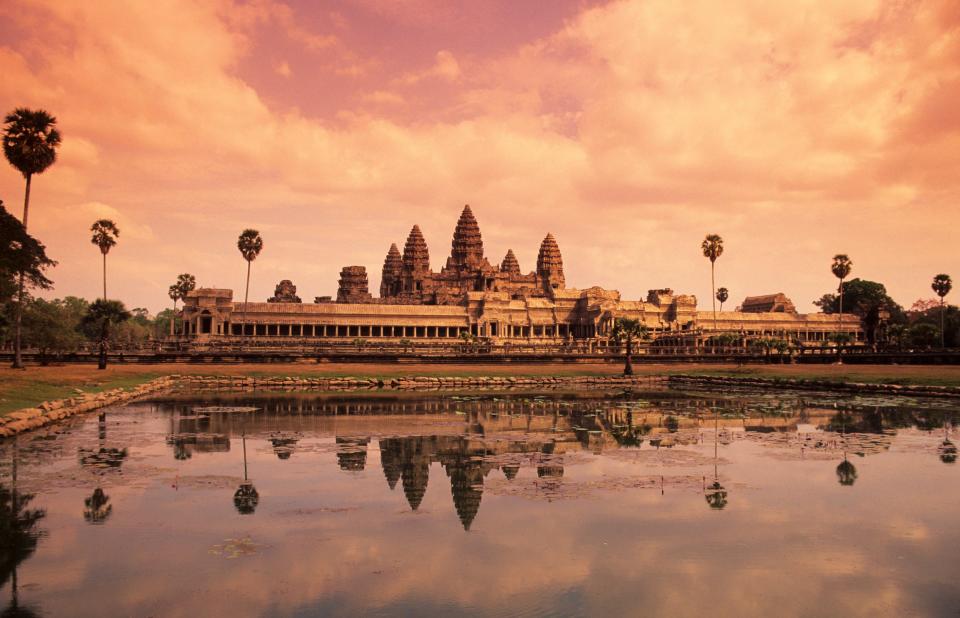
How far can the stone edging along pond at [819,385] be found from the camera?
4000cm

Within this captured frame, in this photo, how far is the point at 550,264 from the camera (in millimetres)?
161375

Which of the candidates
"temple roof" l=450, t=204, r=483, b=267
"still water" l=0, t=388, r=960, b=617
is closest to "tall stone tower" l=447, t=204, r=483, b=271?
"temple roof" l=450, t=204, r=483, b=267

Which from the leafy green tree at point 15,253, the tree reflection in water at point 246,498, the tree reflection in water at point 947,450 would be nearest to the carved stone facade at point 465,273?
the leafy green tree at point 15,253

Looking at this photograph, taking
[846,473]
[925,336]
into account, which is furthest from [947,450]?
[925,336]

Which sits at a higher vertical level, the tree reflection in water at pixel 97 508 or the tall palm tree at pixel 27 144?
the tall palm tree at pixel 27 144

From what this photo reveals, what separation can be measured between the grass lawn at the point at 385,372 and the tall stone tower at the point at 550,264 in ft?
295

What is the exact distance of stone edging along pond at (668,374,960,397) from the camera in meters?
40.0

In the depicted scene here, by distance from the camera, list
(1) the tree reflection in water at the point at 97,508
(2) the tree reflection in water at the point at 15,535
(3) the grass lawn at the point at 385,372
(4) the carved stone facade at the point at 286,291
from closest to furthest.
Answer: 1. (2) the tree reflection in water at the point at 15,535
2. (1) the tree reflection in water at the point at 97,508
3. (3) the grass lawn at the point at 385,372
4. (4) the carved stone facade at the point at 286,291

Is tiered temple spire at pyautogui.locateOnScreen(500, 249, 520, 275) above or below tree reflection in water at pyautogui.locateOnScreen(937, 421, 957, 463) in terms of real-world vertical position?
above

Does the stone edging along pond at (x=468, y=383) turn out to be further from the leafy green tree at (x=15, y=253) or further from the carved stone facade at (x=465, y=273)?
the carved stone facade at (x=465, y=273)

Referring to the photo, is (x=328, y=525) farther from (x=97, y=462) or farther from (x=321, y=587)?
(x=97, y=462)

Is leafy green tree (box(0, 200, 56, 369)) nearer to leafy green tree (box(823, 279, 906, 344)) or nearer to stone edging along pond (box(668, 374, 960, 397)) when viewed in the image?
stone edging along pond (box(668, 374, 960, 397))

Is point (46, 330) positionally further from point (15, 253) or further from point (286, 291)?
point (286, 291)

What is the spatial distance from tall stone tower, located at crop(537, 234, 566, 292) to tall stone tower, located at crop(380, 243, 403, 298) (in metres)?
30.1
